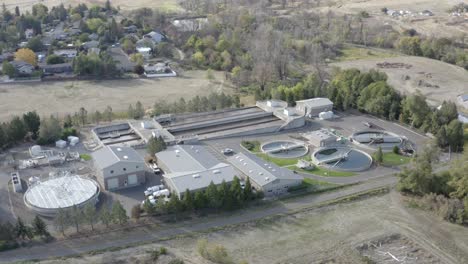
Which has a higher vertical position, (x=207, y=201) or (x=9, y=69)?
(x=9, y=69)

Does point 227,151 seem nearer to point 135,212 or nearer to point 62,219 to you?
point 135,212

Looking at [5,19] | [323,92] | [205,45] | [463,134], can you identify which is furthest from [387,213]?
[5,19]

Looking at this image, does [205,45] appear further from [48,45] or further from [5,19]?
[5,19]

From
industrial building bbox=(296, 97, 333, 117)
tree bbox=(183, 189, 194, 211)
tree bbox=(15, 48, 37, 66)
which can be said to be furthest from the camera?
tree bbox=(15, 48, 37, 66)

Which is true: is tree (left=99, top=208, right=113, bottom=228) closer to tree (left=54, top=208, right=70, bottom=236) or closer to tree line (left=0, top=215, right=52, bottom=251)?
tree (left=54, top=208, right=70, bottom=236)

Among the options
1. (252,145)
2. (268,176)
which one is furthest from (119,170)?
(252,145)

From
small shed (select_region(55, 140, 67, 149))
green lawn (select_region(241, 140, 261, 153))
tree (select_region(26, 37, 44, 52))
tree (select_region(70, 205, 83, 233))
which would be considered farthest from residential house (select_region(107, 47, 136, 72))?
tree (select_region(70, 205, 83, 233))
